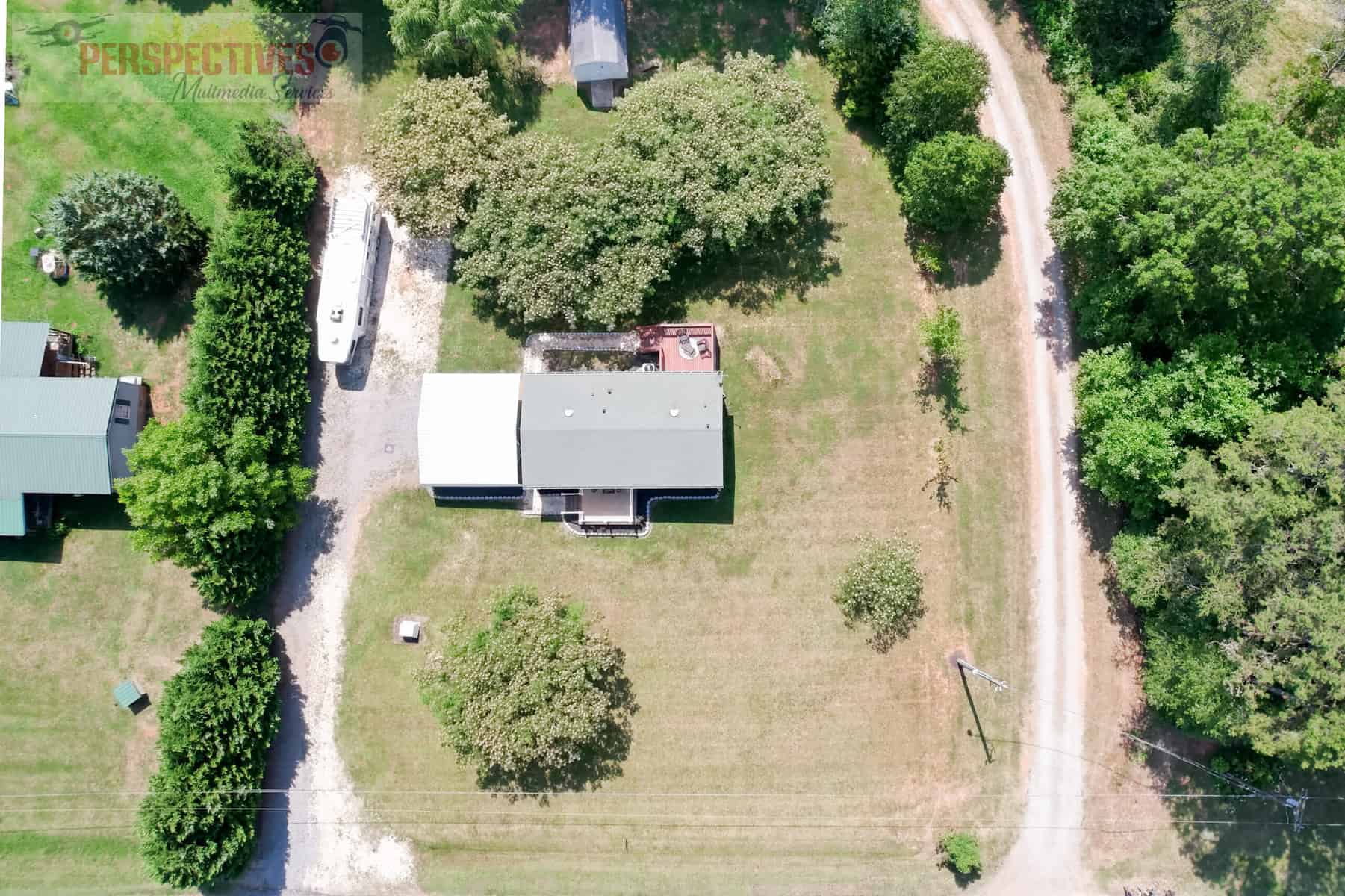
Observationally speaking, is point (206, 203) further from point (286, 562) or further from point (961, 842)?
point (961, 842)

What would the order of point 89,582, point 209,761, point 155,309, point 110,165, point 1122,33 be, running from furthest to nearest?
point 110,165
point 155,309
point 89,582
point 1122,33
point 209,761

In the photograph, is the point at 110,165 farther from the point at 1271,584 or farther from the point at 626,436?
the point at 1271,584

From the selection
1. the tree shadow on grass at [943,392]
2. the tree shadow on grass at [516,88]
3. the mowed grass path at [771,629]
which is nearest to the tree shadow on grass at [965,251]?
the mowed grass path at [771,629]

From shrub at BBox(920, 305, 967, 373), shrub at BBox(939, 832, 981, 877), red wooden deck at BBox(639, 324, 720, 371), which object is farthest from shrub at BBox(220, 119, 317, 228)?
shrub at BBox(939, 832, 981, 877)

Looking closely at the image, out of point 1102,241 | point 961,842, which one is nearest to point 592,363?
point 1102,241

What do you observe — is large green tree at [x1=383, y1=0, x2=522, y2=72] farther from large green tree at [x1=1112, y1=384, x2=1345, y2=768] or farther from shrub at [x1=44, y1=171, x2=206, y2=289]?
large green tree at [x1=1112, y1=384, x2=1345, y2=768]

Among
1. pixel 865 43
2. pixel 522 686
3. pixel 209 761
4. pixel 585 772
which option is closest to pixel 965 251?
pixel 865 43
